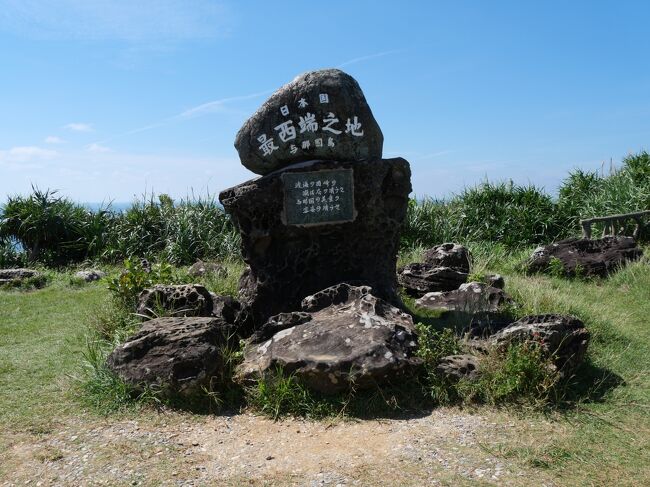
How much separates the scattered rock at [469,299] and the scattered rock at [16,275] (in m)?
6.64

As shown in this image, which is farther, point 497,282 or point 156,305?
point 497,282

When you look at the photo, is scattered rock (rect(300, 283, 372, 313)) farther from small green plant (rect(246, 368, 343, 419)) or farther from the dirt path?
the dirt path

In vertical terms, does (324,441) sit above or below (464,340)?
below

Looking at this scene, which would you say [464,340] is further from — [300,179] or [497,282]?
[497,282]

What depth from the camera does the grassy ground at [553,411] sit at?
3.79m

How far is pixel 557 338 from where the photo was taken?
4816 mm

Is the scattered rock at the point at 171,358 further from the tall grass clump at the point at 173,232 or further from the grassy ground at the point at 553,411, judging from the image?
the tall grass clump at the point at 173,232

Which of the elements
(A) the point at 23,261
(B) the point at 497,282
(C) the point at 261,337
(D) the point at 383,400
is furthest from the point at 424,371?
(A) the point at 23,261

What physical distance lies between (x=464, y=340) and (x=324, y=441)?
5.42 ft

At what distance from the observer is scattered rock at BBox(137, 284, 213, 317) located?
19.7ft

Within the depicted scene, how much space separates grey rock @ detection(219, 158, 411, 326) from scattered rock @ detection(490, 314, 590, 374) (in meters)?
1.62

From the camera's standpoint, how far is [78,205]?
13609 millimetres

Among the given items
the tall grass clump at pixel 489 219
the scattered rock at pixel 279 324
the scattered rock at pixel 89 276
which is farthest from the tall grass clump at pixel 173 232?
the scattered rock at pixel 279 324

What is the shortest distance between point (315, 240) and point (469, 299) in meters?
1.98
